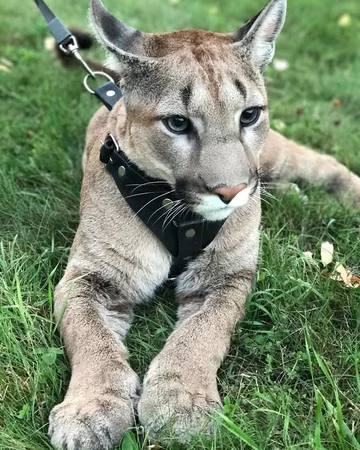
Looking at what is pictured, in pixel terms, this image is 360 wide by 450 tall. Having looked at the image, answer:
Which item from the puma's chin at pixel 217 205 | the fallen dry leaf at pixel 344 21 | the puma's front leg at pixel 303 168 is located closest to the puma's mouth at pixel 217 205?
the puma's chin at pixel 217 205

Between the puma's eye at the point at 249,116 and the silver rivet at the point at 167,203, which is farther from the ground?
the puma's eye at the point at 249,116

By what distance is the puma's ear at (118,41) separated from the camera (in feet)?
8.25

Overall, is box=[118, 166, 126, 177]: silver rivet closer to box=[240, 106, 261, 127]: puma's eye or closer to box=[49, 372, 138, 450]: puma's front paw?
box=[240, 106, 261, 127]: puma's eye

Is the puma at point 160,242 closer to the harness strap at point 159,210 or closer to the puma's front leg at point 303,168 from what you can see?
the harness strap at point 159,210

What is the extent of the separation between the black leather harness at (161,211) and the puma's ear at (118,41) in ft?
1.23

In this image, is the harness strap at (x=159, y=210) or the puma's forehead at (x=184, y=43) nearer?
the puma's forehead at (x=184, y=43)

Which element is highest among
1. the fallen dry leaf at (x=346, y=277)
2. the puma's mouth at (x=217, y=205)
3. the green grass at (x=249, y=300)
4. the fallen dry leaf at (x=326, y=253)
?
the puma's mouth at (x=217, y=205)

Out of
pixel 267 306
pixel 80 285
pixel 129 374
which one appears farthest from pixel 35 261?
pixel 267 306

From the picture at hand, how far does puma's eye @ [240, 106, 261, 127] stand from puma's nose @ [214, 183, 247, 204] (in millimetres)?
316

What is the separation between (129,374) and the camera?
2.45 metres

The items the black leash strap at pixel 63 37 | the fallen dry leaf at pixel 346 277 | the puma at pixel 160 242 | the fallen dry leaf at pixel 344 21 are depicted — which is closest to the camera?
the puma at pixel 160 242

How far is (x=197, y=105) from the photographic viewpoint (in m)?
2.41

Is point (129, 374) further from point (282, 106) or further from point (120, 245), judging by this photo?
point (282, 106)

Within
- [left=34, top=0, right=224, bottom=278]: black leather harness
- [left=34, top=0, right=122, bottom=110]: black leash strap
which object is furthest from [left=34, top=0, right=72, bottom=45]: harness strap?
[left=34, top=0, right=224, bottom=278]: black leather harness
